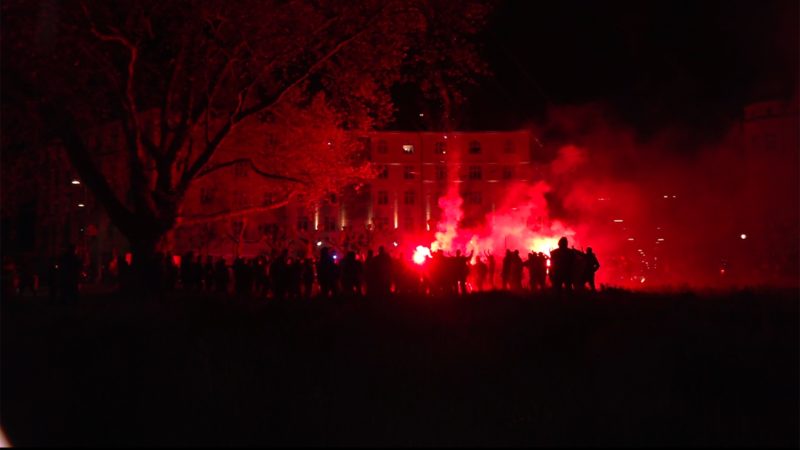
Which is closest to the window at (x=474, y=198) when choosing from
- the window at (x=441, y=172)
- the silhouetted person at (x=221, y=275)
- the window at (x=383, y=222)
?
the window at (x=441, y=172)

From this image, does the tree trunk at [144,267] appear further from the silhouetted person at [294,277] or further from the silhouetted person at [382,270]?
the silhouetted person at [382,270]

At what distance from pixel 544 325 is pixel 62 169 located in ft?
68.5

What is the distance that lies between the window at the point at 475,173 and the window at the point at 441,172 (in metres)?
2.79

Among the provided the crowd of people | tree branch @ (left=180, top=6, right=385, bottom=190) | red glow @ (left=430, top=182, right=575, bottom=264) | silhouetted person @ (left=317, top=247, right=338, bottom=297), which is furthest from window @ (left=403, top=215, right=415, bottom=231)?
tree branch @ (left=180, top=6, right=385, bottom=190)

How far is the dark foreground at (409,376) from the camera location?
375 inches

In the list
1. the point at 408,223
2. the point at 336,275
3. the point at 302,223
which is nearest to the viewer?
the point at 336,275

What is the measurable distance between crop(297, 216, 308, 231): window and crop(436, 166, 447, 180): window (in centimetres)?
1358

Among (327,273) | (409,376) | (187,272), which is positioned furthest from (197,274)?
(409,376)

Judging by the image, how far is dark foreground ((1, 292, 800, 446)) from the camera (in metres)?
9.53

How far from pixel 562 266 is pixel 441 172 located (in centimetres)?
6206

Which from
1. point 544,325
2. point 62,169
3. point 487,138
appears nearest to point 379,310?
point 544,325

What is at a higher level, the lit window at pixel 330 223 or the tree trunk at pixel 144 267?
the lit window at pixel 330 223

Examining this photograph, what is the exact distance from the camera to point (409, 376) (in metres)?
11.3

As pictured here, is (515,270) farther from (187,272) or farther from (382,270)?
(187,272)
